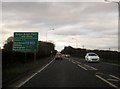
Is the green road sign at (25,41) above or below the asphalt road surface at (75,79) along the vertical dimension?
above

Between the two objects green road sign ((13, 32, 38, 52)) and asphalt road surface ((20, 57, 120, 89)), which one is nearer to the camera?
asphalt road surface ((20, 57, 120, 89))

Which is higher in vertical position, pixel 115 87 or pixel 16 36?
pixel 16 36

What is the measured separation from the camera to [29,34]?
48438 millimetres

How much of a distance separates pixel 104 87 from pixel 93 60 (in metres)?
36.4

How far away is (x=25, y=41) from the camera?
47781 mm

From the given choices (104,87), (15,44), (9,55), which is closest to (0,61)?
(9,55)

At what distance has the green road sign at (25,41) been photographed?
47406 mm

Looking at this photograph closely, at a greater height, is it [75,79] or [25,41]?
[25,41]

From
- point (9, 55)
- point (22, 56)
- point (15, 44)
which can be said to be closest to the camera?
point (9, 55)

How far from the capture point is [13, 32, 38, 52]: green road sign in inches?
1866

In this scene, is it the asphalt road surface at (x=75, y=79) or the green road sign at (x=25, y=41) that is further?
the green road sign at (x=25, y=41)

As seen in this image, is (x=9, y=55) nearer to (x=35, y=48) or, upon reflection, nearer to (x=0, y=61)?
(x=0, y=61)

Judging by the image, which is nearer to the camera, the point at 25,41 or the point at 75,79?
the point at 75,79

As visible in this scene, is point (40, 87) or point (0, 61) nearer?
point (40, 87)
